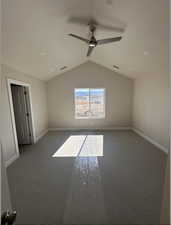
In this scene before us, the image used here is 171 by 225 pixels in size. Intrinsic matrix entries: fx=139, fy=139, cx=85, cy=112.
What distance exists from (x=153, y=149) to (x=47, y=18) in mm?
4231

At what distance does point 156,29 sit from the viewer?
8.03 ft

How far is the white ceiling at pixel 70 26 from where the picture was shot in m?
2.09

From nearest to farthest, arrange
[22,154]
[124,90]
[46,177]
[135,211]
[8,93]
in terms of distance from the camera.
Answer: [135,211]
[46,177]
[8,93]
[22,154]
[124,90]

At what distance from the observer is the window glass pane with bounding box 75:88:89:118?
670cm

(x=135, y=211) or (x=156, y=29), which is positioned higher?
(x=156, y=29)

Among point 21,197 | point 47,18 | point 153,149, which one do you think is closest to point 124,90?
point 153,149

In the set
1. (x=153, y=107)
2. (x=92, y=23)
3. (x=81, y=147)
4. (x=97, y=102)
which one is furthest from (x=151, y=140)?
(x=92, y=23)

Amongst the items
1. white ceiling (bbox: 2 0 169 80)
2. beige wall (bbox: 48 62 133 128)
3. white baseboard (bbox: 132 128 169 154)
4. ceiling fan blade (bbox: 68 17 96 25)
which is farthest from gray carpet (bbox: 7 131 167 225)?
ceiling fan blade (bbox: 68 17 96 25)

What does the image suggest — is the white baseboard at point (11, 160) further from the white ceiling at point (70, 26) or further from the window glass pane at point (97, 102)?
the window glass pane at point (97, 102)

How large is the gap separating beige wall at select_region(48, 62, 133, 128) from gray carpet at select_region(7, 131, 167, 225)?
2667 mm

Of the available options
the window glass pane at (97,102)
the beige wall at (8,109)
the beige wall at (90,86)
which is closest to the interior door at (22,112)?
the beige wall at (8,109)

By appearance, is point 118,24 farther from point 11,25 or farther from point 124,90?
point 124,90

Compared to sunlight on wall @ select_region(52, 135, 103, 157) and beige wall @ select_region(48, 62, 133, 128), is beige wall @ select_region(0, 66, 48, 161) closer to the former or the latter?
beige wall @ select_region(48, 62, 133, 128)

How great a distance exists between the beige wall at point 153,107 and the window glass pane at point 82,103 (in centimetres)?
227
